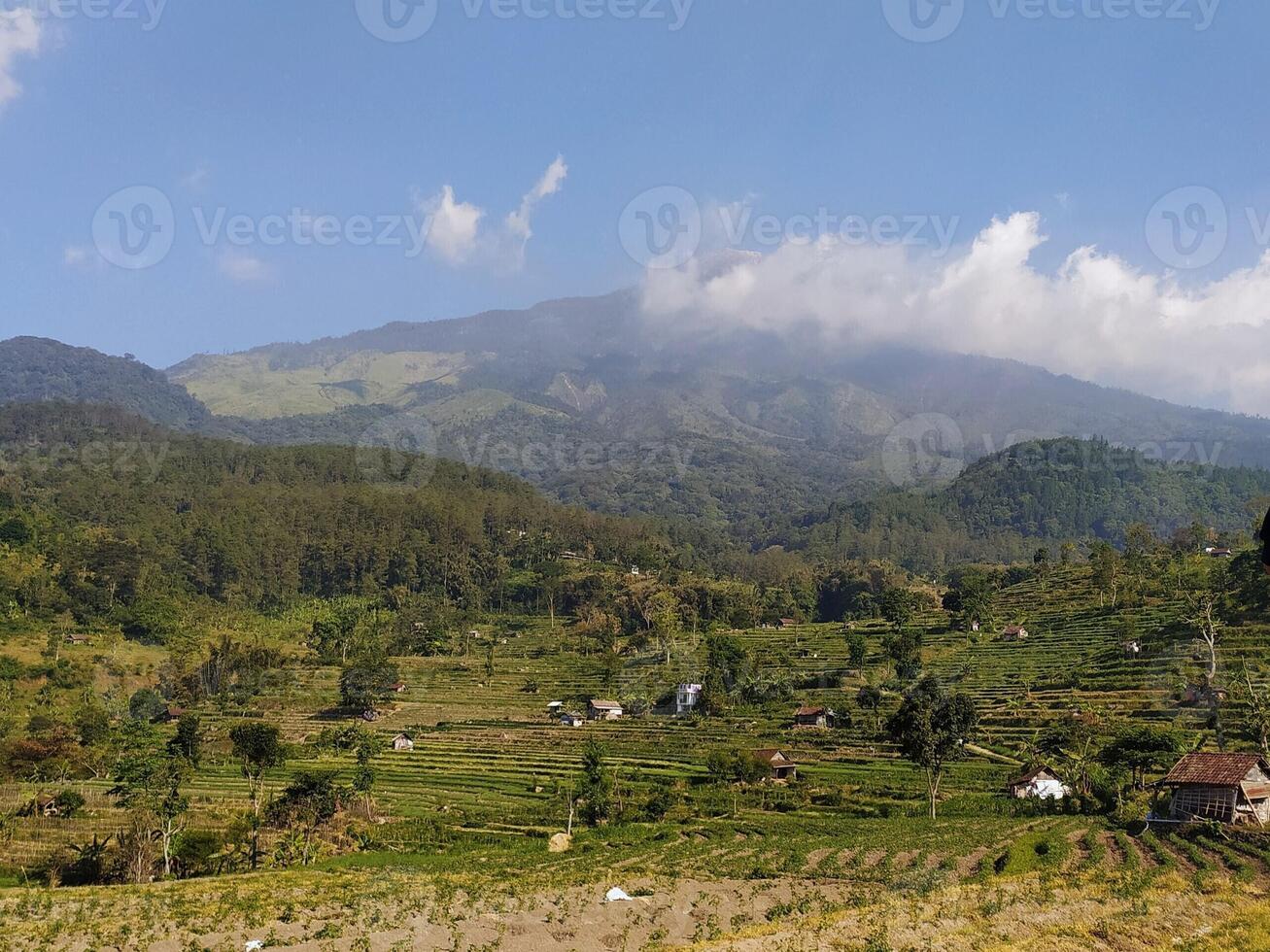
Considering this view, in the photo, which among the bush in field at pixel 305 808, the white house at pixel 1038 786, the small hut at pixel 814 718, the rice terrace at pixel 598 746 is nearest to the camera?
the rice terrace at pixel 598 746

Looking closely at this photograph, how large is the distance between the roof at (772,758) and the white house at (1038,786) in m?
11.2

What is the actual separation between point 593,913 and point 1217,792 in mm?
21975

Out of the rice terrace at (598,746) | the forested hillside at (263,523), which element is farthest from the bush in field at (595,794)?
the forested hillside at (263,523)

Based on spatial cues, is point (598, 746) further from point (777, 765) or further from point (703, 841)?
point (703, 841)

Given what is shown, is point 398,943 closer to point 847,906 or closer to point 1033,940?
point 847,906

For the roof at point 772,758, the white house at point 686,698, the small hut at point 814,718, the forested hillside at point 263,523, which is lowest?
the white house at point 686,698

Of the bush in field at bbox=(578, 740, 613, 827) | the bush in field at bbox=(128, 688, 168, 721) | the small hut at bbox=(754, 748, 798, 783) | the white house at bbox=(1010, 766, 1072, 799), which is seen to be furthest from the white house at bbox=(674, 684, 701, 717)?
the bush in field at bbox=(128, 688, 168, 721)

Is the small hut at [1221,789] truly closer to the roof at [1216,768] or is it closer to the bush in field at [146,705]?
the roof at [1216,768]

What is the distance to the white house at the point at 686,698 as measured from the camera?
70.4 m

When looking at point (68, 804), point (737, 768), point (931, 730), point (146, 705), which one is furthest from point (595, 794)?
point (146, 705)

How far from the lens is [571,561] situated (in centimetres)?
13500

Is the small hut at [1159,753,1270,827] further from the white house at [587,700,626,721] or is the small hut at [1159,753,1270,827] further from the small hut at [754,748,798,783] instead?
the white house at [587,700,626,721]

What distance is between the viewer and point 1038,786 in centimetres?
4025

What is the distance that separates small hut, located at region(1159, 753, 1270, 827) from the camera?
3130cm
